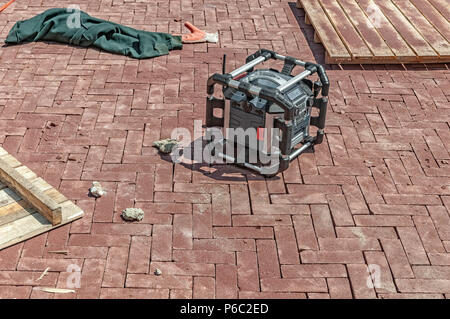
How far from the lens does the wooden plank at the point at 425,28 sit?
7.94 metres

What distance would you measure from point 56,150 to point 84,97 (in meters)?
1.13

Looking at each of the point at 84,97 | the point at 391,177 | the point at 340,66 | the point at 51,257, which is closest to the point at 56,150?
the point at 84,97

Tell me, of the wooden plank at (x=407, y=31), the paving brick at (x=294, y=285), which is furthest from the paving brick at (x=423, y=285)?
the wooden plank at (x=407, y=31)

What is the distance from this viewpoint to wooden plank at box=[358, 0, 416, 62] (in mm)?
7754

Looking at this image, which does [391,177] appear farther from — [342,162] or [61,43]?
[61,43]

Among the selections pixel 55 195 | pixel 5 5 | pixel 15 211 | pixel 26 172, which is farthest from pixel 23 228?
pixel 5 5

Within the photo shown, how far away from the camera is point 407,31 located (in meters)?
8.34

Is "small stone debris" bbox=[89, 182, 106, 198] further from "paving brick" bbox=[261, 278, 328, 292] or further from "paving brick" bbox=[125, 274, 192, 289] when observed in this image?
"paving brick" bbox=[261, 278, 328, 292]

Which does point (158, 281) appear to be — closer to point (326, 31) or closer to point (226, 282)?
point (226, 282)

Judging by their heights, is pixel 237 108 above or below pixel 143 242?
above

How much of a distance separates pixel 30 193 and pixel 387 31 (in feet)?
17.8

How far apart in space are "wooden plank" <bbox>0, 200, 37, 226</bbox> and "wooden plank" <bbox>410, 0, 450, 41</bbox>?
233 inches

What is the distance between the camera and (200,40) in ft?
27.3

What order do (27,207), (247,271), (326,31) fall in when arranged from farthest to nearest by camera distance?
(326,31)
(27,207)
(247,271)
